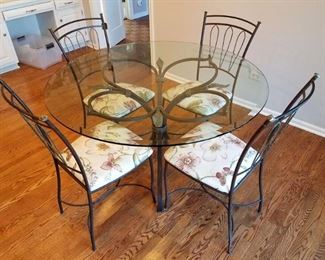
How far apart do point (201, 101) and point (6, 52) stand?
105 inches

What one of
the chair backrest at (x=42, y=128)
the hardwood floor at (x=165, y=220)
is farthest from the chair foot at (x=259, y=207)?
the chair backrest at (x=42, y=128)

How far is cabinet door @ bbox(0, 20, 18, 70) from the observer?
3.30 m

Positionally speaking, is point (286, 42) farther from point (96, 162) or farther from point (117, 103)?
point (96, 162)

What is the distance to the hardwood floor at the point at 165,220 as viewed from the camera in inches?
64.2

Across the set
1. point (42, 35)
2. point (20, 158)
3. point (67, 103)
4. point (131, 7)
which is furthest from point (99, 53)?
point (131, 7)

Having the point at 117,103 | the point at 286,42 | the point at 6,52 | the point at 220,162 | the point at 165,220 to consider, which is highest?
the point at 286,42

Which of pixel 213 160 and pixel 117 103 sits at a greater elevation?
pixel 117 103

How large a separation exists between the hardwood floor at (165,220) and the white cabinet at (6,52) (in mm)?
1665

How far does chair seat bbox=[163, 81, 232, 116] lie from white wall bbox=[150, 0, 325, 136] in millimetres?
792

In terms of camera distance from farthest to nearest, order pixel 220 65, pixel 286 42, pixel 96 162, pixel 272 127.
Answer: pixel 286 42 < pixel 220 65 < pixel 96 162 < pixel 272 127

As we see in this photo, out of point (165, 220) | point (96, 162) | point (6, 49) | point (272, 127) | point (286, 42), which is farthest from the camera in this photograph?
point (6, 49)

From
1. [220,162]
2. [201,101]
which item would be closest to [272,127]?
[220,162]

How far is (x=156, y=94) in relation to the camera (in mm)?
1871

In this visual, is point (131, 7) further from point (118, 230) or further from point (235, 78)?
point (118, 230)
